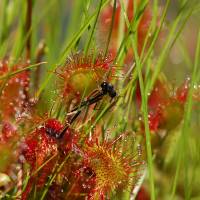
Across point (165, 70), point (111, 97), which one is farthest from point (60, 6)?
point (111, 97)

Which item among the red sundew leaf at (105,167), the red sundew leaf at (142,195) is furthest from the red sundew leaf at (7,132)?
the red sundew leaf at (142,195)

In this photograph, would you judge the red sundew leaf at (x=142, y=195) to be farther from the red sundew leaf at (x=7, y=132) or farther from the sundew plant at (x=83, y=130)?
the red sundew leaf at (x=7, y=132)

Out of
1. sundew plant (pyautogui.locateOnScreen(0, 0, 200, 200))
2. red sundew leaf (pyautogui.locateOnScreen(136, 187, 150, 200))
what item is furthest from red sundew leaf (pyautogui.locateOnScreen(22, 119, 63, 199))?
red sundew leaf (pyautogui.locateOnScreen(136, 187, 150, 200))

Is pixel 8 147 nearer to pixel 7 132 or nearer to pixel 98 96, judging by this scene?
pixel 7 132

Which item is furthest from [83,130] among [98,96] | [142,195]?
[142,195]

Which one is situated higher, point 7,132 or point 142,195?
point 7,132

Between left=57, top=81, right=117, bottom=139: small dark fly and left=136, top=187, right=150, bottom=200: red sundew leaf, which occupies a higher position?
left=57, top=81, right=117, bottom=139: small dark fly

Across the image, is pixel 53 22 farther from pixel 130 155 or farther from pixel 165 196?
pixel 130 155

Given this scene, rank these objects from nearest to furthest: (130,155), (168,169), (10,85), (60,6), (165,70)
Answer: (130,155), (10,85), (168,169), (165,70), (60,6)

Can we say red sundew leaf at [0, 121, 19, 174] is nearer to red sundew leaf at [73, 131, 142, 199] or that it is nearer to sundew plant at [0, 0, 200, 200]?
sundew plant at [0, 0, 200, 200]

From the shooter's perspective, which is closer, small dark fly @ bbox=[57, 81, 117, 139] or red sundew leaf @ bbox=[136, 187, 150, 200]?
small dark fly @ bbox=[57, 81, 117, 139]

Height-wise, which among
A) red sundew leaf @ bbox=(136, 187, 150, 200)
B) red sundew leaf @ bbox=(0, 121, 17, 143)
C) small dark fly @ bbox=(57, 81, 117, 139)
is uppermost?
small dark fly @ bbox=(57, 81, 117, 139)
